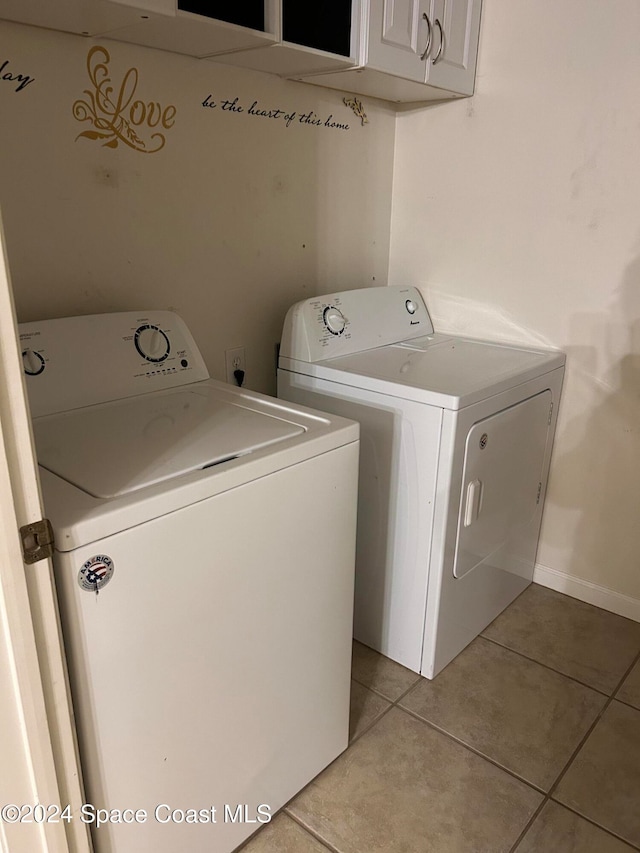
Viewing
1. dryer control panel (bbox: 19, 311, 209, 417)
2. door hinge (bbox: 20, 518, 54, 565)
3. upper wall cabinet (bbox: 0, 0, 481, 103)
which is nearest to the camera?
door hinge (bbox: 20, 518, 54, 565)

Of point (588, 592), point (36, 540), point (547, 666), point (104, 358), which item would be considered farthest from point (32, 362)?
point (588, 592)

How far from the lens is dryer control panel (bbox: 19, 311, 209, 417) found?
138 cm

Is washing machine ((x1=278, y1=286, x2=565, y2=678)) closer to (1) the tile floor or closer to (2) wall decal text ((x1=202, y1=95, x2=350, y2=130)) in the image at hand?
(1) the tile floor

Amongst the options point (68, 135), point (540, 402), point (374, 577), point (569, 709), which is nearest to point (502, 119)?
point (540, 402)

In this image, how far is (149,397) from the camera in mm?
1520

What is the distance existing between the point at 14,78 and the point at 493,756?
1.91 metres

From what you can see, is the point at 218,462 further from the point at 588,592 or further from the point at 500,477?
the point at 588,592

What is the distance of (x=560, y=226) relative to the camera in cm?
200

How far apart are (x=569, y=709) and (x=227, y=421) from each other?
4.15 ft

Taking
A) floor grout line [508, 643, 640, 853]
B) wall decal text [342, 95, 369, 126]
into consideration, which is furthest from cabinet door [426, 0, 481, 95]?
floor grout line [508, 643, 640, 853]

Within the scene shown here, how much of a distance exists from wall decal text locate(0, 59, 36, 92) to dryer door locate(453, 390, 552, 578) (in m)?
1.29

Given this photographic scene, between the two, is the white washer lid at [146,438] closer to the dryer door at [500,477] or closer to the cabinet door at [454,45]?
the dryer door at [500,477]

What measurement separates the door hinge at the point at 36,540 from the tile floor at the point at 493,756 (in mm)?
926

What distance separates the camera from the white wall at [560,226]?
1856 mm
